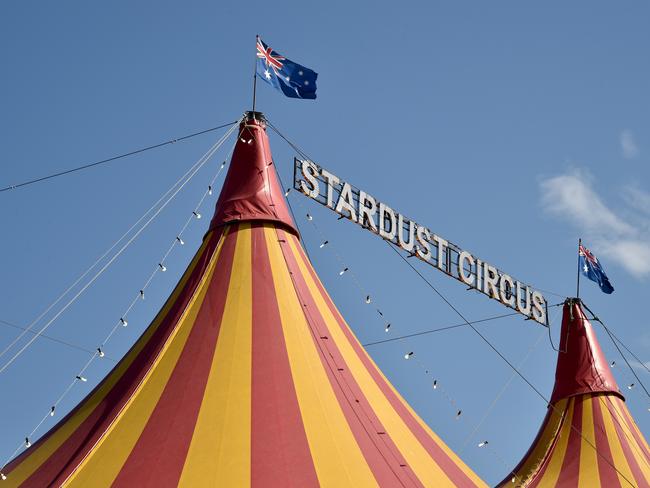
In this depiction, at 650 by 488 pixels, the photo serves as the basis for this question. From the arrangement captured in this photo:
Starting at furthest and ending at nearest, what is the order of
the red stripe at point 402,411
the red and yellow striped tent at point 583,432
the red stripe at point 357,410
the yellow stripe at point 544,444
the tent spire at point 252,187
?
1. the yellow stripe at point 544,444
2. the red and yellow striped tent at point 583,432
3. the tent spire at point 252,187
4. the red stripe at point 402,411
5. the red stripe at point 357,410

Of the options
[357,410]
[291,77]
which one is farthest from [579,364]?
[357,410]

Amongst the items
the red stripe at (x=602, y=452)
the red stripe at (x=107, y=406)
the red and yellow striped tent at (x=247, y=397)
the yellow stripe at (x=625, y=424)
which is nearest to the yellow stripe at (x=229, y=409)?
the red and yellow striped tent at (x=247, y=397)

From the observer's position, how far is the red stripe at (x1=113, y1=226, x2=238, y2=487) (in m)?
6.32

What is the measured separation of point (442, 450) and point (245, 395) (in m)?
1.89

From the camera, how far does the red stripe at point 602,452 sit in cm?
1114

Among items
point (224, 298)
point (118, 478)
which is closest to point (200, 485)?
point (118, 478)

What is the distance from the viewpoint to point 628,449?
1162 cm

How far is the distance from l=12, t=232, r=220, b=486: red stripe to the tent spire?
17.4 inches

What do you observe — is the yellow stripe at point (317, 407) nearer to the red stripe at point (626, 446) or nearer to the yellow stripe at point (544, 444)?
the yellow stripe at point (544, 444)

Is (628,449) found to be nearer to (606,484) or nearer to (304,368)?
(606,484)

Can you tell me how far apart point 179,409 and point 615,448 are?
6.58m

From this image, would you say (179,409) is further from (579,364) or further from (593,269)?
(593,269)

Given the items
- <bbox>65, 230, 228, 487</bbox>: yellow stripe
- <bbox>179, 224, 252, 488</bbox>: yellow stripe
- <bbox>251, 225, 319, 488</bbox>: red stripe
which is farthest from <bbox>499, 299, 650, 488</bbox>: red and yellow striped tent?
<bbox>65, 230, 228, 487</bbox>: yellow stripe

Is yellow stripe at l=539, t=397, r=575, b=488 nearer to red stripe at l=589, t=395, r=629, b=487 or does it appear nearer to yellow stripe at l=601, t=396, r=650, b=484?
red stripe at l=589, t=395, r=629, b=487
